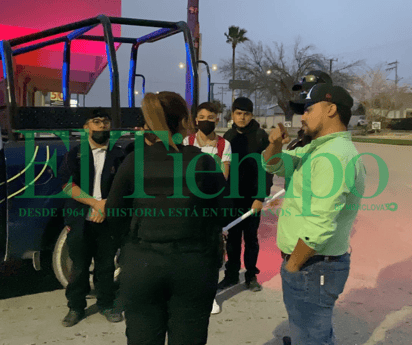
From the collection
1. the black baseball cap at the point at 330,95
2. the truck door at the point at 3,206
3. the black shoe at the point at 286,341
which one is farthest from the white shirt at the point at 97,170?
the black baseball cap at the point at 330,95

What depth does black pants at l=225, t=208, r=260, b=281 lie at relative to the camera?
4.14 m

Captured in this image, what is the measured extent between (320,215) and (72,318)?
2.46 m

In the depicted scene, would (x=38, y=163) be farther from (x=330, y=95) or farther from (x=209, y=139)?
(x=330, y=95)

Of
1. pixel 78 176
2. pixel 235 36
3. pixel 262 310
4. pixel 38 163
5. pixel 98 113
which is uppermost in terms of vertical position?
pixel 235 36

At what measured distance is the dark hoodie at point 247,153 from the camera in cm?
402

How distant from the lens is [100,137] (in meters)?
3.40

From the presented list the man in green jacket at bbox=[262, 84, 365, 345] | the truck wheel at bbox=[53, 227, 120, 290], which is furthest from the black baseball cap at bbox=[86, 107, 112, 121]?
the man in green jacket at bbox=[262, 84, 365, 345]

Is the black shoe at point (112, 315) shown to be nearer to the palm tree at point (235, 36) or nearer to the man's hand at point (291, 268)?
the man's hand at point (291, 268)

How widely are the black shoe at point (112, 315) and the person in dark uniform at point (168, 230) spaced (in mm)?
1599

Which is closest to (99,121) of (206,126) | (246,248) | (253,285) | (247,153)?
(206,126)

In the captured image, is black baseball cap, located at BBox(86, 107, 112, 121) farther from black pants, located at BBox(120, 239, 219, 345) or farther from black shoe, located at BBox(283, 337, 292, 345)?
black shoe, located at BBox(283, 337, 292, 345)

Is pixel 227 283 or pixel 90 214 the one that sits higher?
pixel 90 214

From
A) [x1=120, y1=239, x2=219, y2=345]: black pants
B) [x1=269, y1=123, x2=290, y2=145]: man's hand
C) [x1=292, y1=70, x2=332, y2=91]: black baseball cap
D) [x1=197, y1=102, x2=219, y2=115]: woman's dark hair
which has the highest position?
[x1=292, y1=70, x2=332, y2=91]: black baseball cap

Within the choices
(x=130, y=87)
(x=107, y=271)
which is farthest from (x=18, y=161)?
(x=130, y=87)
